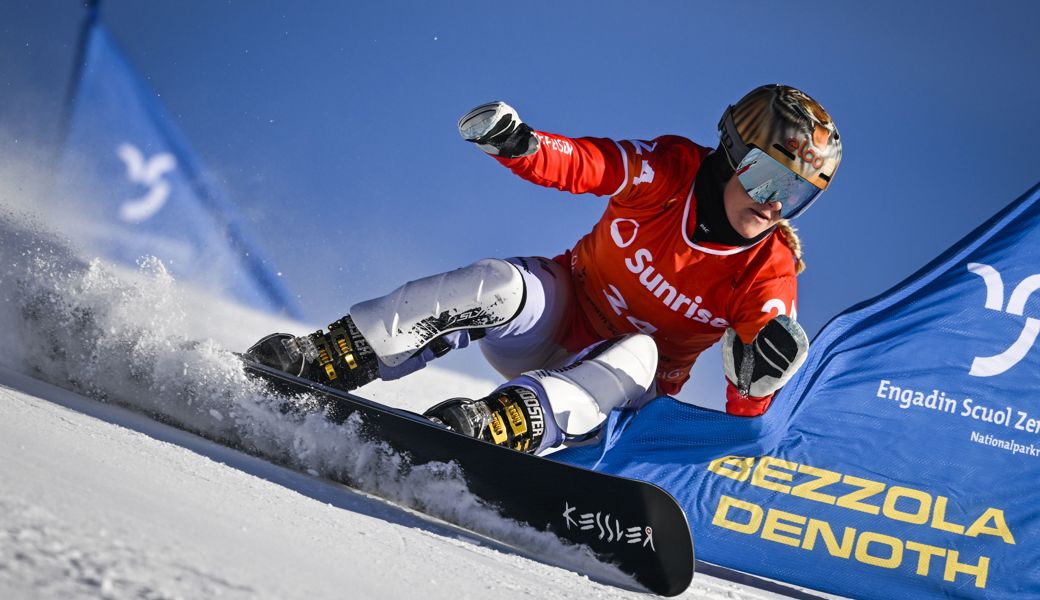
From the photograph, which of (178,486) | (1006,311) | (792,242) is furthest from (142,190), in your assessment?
(1006,311)

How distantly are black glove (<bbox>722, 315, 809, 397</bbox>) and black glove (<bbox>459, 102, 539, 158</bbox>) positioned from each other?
668 mm

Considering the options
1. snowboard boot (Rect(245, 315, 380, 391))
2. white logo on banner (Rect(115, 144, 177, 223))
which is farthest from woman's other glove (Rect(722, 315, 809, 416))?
white logo on banner (Rect(115, 144, 177, 223))

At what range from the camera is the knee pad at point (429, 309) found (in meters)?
1.97

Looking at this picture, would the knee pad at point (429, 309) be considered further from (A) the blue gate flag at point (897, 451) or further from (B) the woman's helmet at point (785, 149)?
(B) the woman's helmet at point (785, 149)

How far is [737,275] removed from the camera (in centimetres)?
211

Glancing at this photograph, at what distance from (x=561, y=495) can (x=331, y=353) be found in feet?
2.37

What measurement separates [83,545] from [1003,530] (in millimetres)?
2205

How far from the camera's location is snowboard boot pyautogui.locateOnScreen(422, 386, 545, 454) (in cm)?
178

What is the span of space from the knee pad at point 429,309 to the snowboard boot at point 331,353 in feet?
0.16

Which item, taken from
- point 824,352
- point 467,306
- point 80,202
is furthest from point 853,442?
point 80,202

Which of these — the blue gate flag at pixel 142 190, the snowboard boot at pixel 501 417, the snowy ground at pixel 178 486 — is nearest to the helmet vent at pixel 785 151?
the snowboard boot at pixel 501 417

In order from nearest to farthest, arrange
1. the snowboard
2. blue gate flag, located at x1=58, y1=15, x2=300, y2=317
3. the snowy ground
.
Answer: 1. the snowy ground
2. the snowboard
3. blue gate flag, located at x1=58, y1=15, x2=300, y2=317

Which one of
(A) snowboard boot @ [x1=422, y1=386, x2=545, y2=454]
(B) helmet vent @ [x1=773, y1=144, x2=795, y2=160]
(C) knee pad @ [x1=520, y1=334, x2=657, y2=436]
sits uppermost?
(B) helmet vent @ [x1=773, y1=144, x2=795, y2=160]

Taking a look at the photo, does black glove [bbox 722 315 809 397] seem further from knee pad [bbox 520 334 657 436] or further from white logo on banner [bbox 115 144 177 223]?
white logo on banner [bbox 115 144 177 223]
